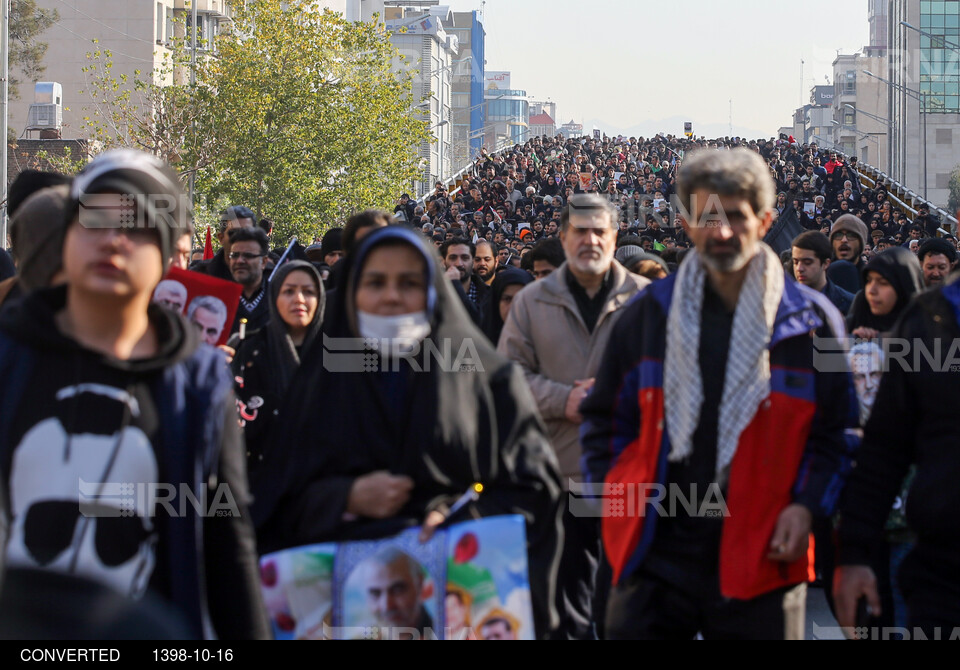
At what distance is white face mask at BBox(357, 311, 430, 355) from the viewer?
359cm

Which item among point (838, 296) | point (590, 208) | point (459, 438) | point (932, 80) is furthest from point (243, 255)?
point (932, 80)

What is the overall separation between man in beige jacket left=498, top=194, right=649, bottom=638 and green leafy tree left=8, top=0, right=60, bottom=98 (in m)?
48.0

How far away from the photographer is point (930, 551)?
3461 millimetres

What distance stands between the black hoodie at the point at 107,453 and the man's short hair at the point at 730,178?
152 cm

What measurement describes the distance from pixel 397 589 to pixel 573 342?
2.44 metres

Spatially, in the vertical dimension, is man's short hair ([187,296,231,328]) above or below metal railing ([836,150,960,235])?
below

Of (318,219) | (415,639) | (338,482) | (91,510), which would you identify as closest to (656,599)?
(415,639)

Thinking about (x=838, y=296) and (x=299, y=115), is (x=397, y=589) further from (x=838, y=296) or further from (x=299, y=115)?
(x=299, y=115)

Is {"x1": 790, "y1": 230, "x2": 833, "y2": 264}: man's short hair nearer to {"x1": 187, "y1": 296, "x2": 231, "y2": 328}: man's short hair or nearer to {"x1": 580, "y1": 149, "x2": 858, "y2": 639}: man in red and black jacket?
{"x1": 187, "y1": 296, "x2": 231, "y2": 328}: man's short hair

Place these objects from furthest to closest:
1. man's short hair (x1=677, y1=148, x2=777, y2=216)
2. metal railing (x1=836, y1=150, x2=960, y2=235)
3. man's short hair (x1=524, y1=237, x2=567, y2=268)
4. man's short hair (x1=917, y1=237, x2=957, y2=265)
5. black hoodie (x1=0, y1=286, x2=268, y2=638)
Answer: metal railing (x1=836, y1=150, x2=960, y2=235) < man's short hair (x1=917, y1=237, x2=957, y2=265) < man's short hair (x1=524, y1=237, x2=567, y2=268) < man's short hair (x1=677, y1=148, x2=777, y2=216) < black hoodie (x1=0, y1=286, x2=268, y2=638)

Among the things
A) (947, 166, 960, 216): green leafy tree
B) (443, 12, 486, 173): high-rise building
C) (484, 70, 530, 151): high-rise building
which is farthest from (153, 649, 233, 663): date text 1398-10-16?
(484, 70, 530, 151): high-rise building

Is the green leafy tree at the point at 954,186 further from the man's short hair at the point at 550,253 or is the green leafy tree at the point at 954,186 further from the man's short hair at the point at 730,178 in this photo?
the man's short hair at the point at 730,178

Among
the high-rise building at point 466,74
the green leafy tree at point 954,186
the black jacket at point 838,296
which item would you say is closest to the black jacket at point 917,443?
the black jacket at point 838,296

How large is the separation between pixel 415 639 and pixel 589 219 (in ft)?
9.30
